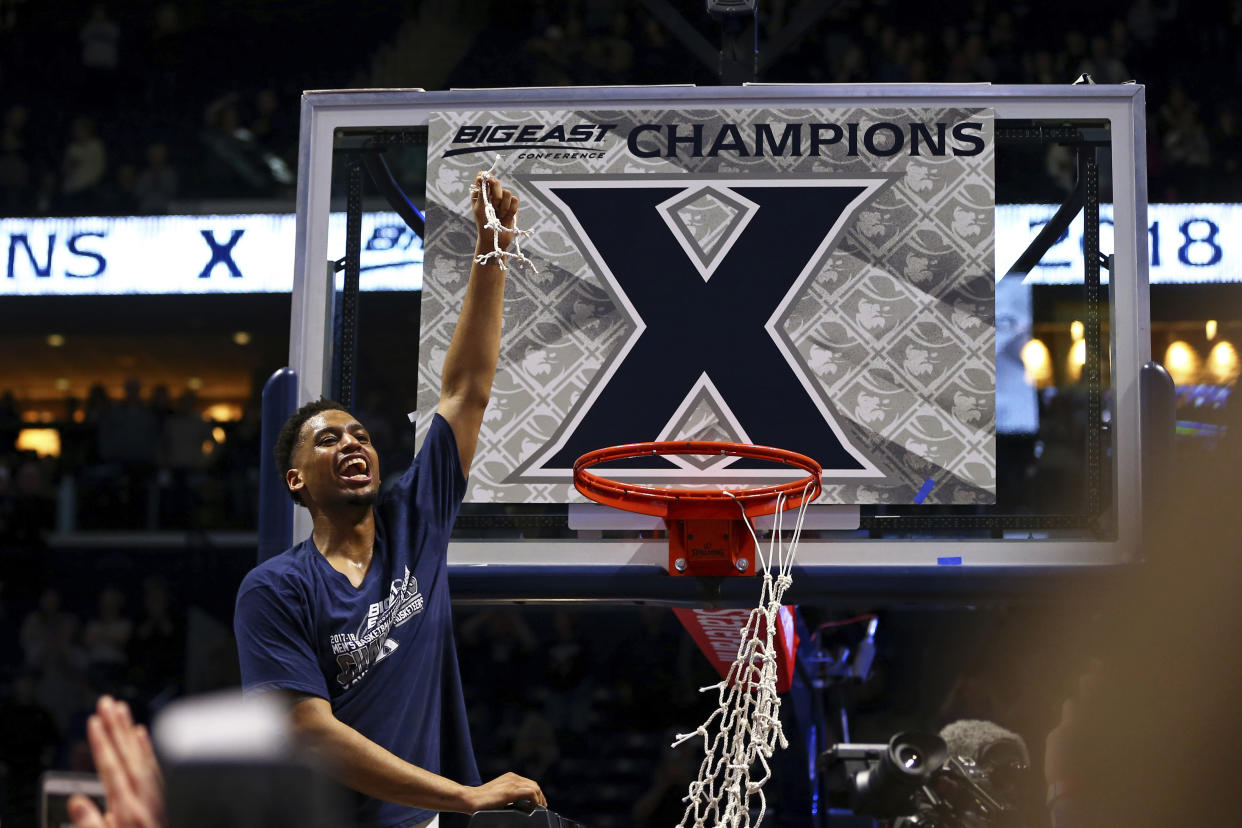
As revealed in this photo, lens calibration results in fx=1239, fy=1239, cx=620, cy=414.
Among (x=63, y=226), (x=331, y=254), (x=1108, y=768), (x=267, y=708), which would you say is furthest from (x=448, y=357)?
(x=63, y=226)

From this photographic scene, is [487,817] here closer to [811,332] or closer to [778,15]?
[811,332]

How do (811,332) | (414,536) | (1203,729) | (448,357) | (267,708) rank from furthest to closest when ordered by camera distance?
(811,332) < (448,357) < (414,536) < (1203,729) < (267,708)

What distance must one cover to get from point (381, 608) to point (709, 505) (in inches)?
33.5

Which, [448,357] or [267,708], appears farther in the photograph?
[448,357]

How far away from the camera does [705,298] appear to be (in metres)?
3.22

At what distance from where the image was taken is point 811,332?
3.16 meters

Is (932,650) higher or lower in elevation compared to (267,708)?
lower

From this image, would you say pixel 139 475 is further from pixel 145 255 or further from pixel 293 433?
pixel 293 433

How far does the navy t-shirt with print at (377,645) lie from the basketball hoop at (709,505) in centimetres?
50

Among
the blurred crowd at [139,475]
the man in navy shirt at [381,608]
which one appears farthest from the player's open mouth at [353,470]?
the blurred crowd at [139,475]

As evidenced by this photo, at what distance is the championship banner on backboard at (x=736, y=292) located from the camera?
3.10 m

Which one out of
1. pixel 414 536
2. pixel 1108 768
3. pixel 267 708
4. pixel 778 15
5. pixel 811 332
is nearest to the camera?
pixel 267 708

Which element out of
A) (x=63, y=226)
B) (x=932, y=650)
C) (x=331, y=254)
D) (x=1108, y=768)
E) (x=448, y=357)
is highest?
(x=63, y=226)

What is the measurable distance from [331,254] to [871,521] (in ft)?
5.18
